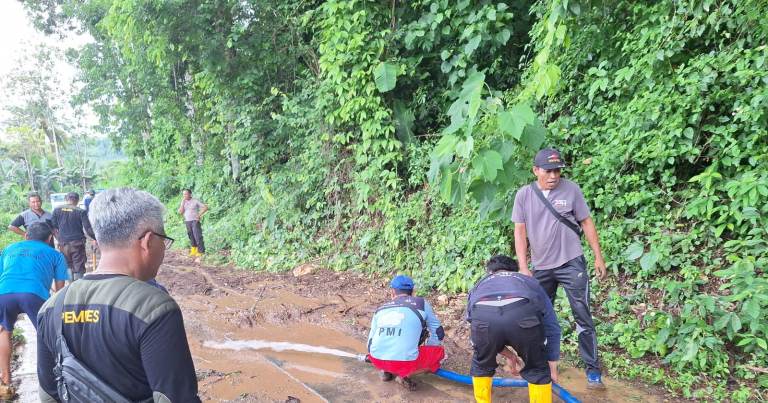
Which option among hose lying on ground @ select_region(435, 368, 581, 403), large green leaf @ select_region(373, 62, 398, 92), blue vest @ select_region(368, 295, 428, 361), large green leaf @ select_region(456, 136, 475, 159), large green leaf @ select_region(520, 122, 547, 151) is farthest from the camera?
large green leaf @ select_region(373, 62, 398, 92)

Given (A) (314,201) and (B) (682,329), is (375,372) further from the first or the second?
(A) (314,201)

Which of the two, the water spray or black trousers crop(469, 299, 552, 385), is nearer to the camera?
black trousers crop(469, 299, 552, 385)

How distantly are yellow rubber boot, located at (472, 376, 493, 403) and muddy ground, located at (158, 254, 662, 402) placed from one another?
1.54 feet

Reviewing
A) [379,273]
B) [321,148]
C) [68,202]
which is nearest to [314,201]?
[321,148]

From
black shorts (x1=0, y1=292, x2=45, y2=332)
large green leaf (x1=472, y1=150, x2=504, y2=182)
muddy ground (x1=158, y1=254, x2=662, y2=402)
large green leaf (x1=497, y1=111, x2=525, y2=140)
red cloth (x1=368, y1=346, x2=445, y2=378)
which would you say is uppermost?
large green leaf (x1=497, y1=111, x2=525, y2=140)

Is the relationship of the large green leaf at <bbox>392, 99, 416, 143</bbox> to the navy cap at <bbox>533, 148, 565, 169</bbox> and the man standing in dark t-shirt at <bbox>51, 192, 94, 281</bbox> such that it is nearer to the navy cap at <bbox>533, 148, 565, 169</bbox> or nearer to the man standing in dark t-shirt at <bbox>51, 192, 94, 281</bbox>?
the navy cap at <bbox>533, 148, 565, 169</bbox>

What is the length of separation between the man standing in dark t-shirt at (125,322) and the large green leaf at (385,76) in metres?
6.34

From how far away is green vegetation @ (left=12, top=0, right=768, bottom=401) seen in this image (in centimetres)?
415

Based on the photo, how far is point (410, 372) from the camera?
392 centimetres

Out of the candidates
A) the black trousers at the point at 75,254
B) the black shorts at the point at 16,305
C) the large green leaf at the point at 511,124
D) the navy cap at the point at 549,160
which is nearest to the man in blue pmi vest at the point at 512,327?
the navy cap at the point at 549,160

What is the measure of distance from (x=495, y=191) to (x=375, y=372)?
211cm

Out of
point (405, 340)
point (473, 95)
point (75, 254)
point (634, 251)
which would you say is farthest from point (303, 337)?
point (75, 254)

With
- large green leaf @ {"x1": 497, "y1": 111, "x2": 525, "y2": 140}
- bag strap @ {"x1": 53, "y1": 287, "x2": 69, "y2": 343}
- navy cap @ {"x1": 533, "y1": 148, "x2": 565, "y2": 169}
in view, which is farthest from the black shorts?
navy cap @ {"x1": 533, "y1": 148, "x2": 565, "y2": 169}

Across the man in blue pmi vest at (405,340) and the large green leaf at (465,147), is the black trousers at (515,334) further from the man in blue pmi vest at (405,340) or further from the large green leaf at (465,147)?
the large green leaf at (465,147)
